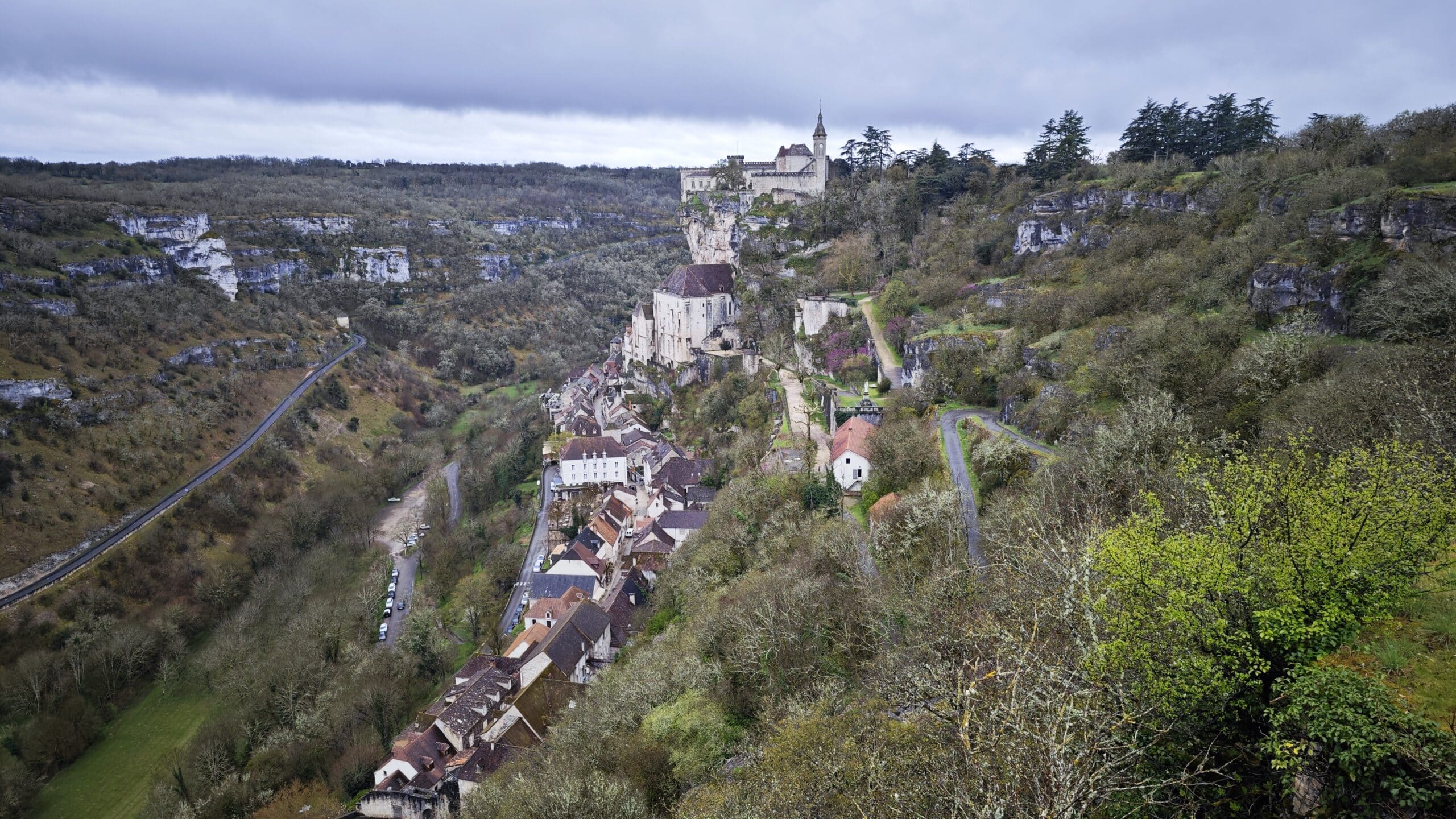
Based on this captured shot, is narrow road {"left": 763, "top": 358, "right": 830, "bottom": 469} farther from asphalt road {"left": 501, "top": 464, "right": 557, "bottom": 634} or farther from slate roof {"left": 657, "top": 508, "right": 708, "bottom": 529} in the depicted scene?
asphalt road {"left": 501, "top": 464, "right": 557, "bottom": 634}

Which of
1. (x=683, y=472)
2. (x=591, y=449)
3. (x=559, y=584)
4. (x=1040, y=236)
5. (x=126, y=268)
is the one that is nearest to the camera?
(x=559, y=584)

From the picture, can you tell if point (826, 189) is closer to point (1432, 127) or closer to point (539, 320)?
point (1432, 127)

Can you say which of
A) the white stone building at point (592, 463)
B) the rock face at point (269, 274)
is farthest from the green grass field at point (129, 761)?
the rock face at point (269, 274)

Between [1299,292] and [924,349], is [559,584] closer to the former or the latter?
[924,349]

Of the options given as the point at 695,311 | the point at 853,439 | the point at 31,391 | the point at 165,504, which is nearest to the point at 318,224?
the point at 31,391

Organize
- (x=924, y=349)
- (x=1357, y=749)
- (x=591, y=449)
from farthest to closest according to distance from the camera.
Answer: (x=591, y=449)
(x=924, y=349)
(x=1357, y=749)

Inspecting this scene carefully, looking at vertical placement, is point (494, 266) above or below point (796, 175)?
below
